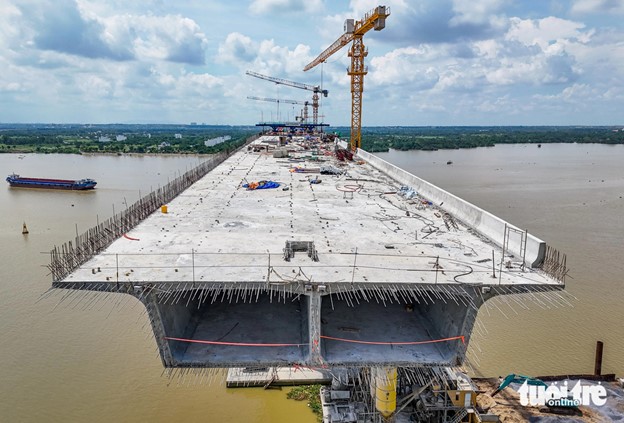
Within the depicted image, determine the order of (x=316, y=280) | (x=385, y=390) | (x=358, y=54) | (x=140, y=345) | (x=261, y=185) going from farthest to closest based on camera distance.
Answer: (x=358, y=54)
(x=261, y=185)
(x=140, y=345)
(x=385, y=390)
(x=316, y=280)

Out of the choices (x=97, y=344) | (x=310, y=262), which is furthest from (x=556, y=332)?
(x=97, y=344)

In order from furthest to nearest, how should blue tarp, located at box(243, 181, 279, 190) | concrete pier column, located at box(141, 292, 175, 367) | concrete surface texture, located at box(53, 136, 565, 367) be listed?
1. blue tarp, located at box(243, 181, 279, 190)
2. concrete surface texture, located at box(53, 136, 565, 367)
3. concrete pier column, located at box(141, 292, 175, 367)

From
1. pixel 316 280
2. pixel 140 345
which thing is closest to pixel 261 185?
pixel 140 345

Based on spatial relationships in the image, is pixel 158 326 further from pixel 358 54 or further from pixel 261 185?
pixel 358 54

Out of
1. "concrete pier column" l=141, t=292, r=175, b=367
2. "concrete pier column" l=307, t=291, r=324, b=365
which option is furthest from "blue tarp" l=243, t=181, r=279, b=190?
"concrete pier column" l=307, t=291, r=324, b=365

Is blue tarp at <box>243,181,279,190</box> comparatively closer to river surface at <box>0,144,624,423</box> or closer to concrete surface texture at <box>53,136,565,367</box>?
concrete surface texture at <box>53,136,565,367</box>
